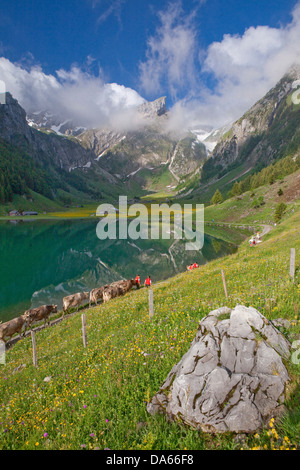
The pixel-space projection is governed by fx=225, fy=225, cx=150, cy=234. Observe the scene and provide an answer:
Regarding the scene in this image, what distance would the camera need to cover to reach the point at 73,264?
58.1 meters

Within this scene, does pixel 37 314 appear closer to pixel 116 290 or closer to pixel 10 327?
pixel 10 327

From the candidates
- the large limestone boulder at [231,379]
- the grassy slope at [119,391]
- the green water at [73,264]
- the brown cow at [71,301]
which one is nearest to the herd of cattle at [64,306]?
the brown cow at [71,301]

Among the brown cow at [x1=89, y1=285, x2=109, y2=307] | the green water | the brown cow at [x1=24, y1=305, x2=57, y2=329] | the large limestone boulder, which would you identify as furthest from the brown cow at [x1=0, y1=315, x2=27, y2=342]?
the large limestone boulder

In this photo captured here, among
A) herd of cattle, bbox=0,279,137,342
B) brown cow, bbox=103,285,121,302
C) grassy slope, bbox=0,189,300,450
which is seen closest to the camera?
grassy slope, bbox=0,189,300,450

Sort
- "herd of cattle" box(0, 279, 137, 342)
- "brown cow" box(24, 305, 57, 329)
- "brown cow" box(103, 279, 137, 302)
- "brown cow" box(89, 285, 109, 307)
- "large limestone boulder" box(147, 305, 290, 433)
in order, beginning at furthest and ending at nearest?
1. "brown cow" box(89, 285, 109, 307)
2. "brown cow" box(103, 279, 137, 302)
3. "brown cow" box(24, 305, 57, 329)
4. "herd of cattle" box(0, 279, 137, 342)
5. "large limestone boulder" box(147, 305, 290, 433)

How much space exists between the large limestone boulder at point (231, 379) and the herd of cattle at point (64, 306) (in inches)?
877

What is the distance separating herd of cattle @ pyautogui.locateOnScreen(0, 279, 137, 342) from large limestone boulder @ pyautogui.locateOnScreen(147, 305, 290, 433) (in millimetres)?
22275

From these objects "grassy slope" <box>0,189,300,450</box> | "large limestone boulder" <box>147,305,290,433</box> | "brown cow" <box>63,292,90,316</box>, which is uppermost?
"large limestone boulder" <box>147,305,290,433</box>

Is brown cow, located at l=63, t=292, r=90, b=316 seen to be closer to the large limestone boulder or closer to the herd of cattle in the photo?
the herd of cattle

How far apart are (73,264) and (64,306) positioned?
30.5 meters

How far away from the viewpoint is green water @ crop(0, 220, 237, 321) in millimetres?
39050

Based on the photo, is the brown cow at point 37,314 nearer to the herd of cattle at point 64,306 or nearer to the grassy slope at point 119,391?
the herd of cattle at point 64,306
